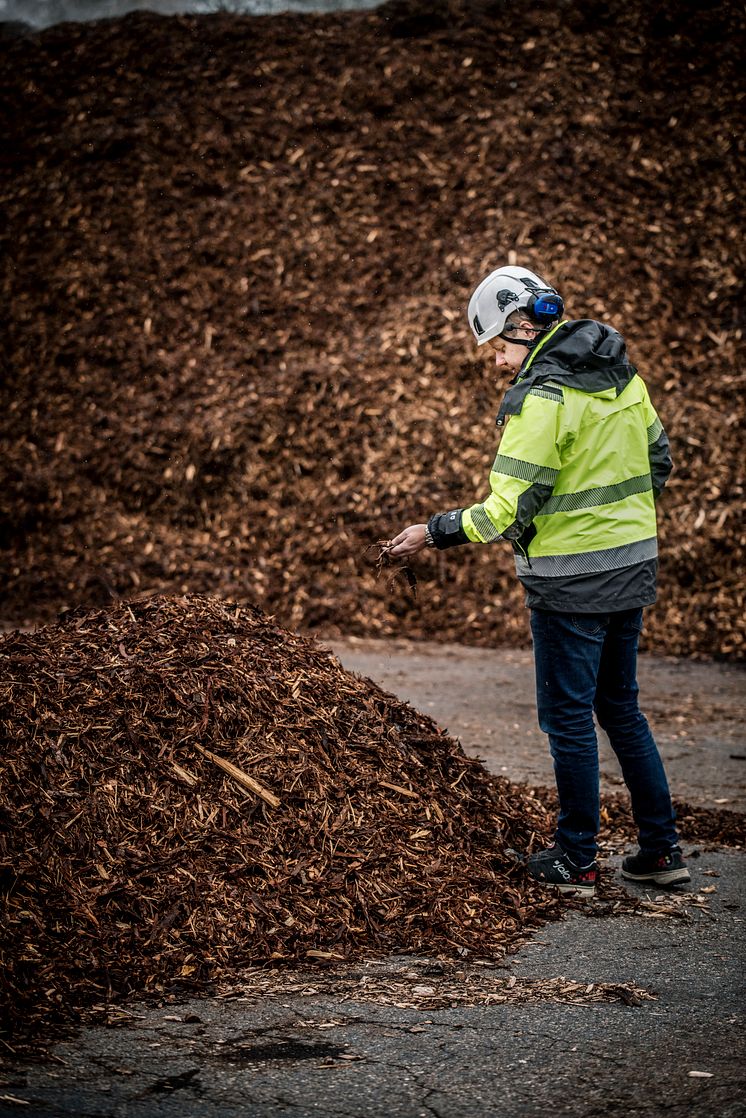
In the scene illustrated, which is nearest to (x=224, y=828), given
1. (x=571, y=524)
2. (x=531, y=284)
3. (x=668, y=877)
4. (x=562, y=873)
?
(x=562, y=873)

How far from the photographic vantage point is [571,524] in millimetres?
4504

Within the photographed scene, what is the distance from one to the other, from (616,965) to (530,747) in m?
3.17

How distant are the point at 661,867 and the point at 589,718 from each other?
68 centimetres

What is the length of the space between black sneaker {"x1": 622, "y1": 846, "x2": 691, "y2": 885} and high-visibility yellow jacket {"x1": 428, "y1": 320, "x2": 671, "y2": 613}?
3.24 ft

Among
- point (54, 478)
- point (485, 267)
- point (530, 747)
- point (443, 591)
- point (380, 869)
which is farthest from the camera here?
point (485, 267)

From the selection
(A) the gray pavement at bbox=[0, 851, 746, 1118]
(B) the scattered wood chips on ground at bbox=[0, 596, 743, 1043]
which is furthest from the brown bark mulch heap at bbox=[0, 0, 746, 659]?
(A) the gray pavement at bbox=[0, 851, 746, 1118]

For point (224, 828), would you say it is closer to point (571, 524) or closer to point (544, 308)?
point (571, 524)

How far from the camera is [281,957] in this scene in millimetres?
3820

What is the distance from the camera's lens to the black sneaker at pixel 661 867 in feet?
15.5

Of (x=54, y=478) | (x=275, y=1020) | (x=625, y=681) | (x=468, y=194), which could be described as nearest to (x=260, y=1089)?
(x=275, y=1020)

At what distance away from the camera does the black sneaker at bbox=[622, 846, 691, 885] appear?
4.72 m

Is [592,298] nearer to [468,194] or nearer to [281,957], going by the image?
[468,194]

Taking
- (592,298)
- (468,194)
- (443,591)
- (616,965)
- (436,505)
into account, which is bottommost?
(616,965)

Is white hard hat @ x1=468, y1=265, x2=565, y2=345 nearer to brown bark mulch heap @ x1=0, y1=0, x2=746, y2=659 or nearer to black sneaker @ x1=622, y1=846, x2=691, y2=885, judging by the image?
black sneaker @ x1=622, y1=846, x2=691, y2=885
